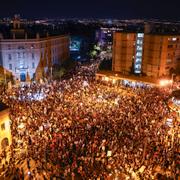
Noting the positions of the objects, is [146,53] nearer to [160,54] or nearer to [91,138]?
[160,54]

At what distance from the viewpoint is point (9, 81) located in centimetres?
4512

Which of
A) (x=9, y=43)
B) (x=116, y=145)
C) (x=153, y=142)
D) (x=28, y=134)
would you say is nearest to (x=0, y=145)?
(x=28, y=134)

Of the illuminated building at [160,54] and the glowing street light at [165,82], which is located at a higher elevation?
the illuminated building at [160,54]

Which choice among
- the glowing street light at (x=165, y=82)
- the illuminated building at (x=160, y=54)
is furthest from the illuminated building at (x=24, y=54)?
the glowing street light at (x=165, y=82)

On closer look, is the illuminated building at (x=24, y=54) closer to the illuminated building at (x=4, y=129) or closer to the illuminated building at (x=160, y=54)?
the illuminated building at (x=160, y=54)

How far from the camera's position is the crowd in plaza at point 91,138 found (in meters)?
17.5

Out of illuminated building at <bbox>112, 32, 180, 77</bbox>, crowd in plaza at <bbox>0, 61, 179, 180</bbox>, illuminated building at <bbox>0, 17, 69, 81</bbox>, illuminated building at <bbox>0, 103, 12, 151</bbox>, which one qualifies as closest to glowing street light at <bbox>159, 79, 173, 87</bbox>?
illuminated building at <bbox>112, 32, 180, 77</bbox>

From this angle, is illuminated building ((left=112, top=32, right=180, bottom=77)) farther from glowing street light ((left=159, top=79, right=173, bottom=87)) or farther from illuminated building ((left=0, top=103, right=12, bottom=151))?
illuminated building ((left=0, top=103, right=12, bottom=151))

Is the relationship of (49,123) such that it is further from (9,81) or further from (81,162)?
(9,81)

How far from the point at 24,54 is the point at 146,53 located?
21.8 m

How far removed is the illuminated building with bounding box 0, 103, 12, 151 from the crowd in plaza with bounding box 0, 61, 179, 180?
66 cm

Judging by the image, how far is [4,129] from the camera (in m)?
21.2

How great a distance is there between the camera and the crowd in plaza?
17.5 meters

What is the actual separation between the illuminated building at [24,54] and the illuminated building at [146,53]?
45.0ft
